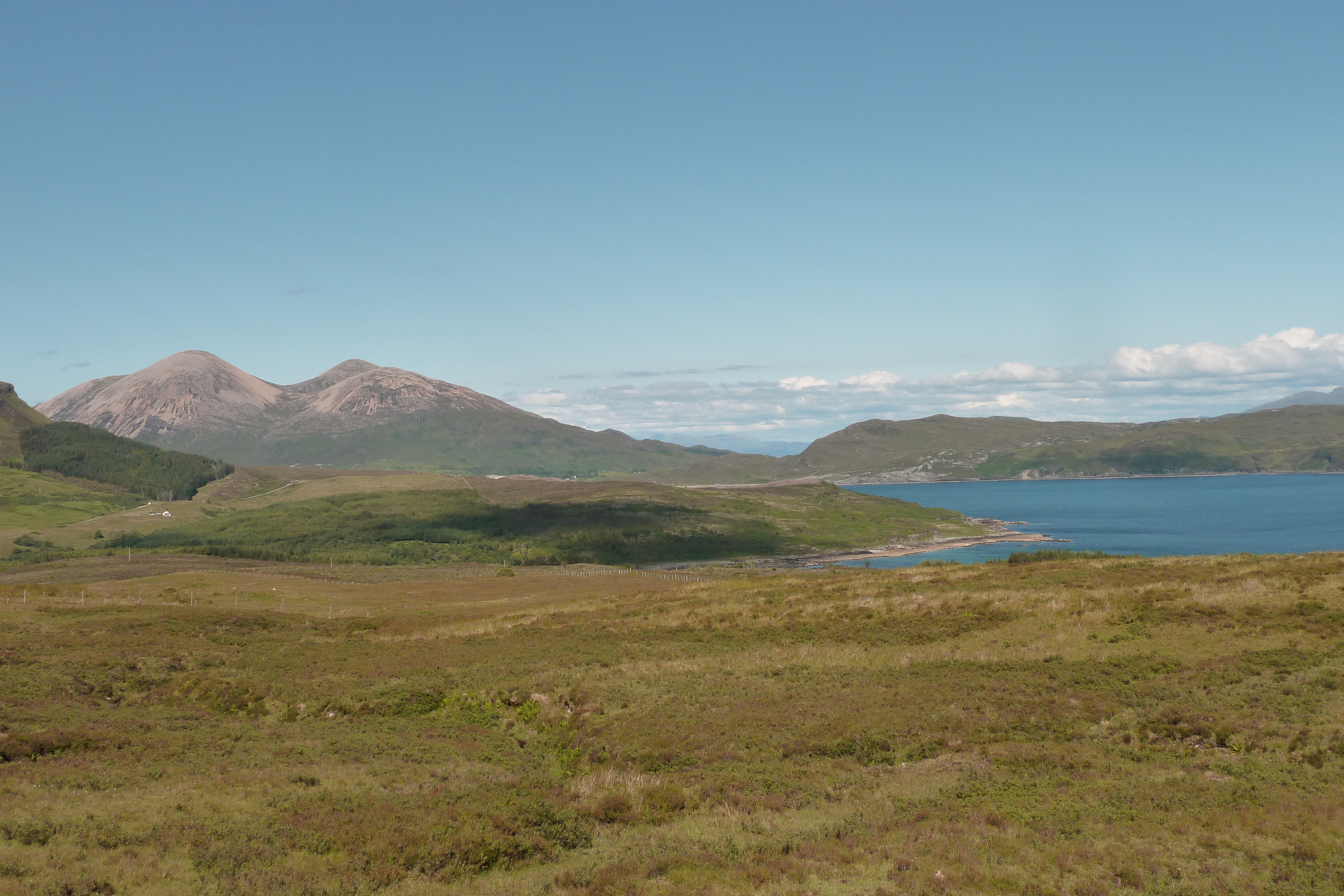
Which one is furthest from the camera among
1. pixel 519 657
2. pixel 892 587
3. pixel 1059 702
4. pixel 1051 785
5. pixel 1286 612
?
pixel 892 587

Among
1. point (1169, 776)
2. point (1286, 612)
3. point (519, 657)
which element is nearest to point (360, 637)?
point (519, 657)

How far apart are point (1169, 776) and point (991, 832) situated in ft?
24.6

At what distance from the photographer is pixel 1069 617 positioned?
4181 centimetres

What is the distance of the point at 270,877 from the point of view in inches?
716

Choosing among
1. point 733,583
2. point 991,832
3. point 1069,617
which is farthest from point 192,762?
point 733,583

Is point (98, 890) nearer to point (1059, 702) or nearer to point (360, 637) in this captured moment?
point (1059, 702)

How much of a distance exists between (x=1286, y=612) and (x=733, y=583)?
44377mm

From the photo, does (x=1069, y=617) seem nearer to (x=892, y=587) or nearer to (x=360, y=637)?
(x=892, y=587)

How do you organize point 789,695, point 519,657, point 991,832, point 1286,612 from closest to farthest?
point 991,832
point 789,695
point 1286,612
point 519,657

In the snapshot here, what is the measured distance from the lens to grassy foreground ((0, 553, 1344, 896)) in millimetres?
18594

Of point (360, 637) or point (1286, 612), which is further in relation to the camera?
point (360, 637)

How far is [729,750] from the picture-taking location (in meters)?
28.3

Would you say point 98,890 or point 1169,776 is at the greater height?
point 98,890

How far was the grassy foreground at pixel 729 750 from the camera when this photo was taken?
61.0ft
